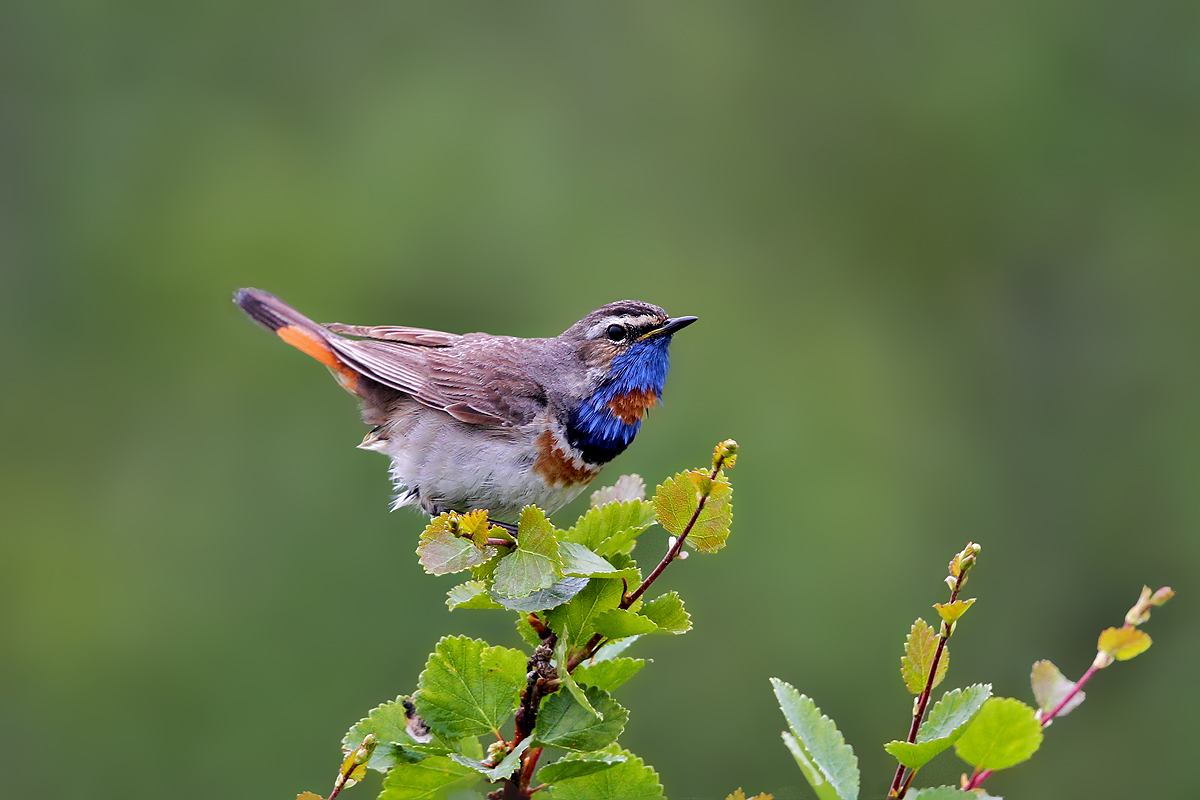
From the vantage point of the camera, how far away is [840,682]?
9312 millimetres

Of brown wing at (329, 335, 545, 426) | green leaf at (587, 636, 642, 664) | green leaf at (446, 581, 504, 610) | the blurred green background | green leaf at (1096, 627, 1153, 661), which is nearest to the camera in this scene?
green leaf at (1096, 627, 1153, 661)

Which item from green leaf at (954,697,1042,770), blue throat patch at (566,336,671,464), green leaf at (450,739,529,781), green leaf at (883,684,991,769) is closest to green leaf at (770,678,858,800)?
green leaf at (883,684,991,769)

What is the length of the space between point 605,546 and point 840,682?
675 cm

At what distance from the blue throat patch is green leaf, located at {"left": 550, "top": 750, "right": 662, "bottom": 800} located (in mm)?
1802

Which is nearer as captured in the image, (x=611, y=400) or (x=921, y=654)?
(x=921, y=654)

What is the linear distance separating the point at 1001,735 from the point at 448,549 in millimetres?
1214

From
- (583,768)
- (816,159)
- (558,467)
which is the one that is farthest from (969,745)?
(816,159)

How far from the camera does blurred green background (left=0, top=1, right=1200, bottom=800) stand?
927cm

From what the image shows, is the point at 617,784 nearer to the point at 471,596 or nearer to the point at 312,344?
the point at 471,596

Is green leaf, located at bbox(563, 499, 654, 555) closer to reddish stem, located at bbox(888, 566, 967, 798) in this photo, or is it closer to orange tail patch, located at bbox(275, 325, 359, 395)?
reddish stem, located at bbox(888, 566, 967, 798)

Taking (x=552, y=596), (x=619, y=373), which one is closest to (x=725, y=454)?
(x=552, y=596)

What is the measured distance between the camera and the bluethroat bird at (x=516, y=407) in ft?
14.1

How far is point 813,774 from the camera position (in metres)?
2.28

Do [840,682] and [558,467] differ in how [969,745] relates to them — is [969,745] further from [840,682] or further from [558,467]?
[840,682]
